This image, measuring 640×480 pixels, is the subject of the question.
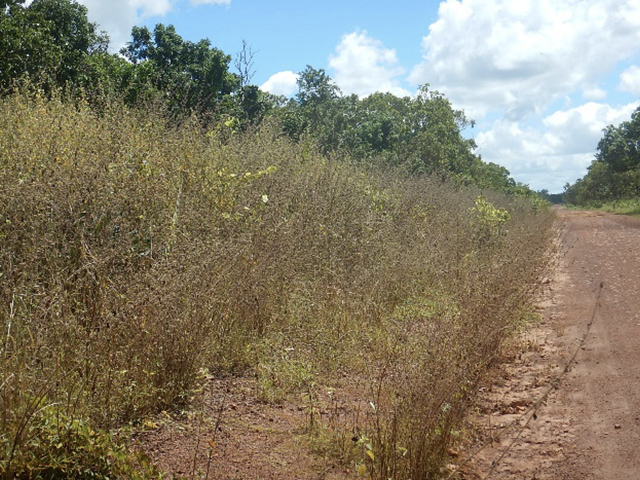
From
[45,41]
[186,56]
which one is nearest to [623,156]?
[186,56]

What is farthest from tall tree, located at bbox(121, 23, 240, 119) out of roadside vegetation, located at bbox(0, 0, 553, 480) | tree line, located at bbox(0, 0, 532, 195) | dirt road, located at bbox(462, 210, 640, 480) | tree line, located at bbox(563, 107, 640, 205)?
tree line, located at bbox(563, 107, 640, 205)

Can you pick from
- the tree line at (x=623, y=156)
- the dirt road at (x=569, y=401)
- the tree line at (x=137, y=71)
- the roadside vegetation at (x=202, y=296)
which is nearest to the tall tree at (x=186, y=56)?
the tree line at (x=137, y=71)

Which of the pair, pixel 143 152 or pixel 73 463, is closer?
pixel 73 463

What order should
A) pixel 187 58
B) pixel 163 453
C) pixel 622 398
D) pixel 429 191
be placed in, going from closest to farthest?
pixel 163 453, pixel 622 398, pixel 429 191, pixel 187 58

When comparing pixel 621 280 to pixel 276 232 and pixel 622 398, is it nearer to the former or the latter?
Result: pixel 622 398

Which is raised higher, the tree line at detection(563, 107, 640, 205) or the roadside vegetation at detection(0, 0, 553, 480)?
the tree line at detection(563, 107, 640, 205)

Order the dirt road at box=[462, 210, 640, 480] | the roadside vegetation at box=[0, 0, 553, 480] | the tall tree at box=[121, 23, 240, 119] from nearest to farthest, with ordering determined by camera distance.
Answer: the roadside vegetation at box=[0, 0, 553, 480]
the dirt road at box=[462, 210, 640, 480]
the tall tree at box=[121, 23, 240, 119]

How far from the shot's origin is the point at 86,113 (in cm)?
779

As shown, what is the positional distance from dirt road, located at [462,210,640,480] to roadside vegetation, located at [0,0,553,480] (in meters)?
0.38

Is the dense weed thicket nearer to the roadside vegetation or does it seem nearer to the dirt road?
the roadside vegetation

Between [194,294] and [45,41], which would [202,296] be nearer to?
[194,294]

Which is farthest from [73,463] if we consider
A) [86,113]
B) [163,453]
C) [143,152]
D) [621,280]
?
[621,280]

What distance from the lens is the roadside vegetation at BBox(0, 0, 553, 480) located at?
407 centimetres

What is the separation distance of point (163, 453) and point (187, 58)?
57.3 feet
